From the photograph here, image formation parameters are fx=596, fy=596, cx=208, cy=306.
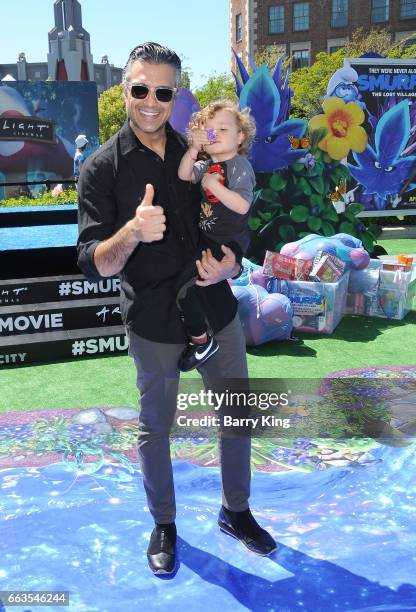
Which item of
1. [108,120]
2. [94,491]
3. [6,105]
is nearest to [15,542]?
[94,491]

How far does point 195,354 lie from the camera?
238 centimetres

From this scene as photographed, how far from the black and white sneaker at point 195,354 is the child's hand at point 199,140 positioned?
74 cm

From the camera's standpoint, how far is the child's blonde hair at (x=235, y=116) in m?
2.41

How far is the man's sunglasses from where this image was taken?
2.21m

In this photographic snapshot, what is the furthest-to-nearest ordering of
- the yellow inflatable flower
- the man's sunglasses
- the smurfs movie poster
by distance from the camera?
1. the smurfs movie poster
2. the yellow inflatable flower
3. the man's sunglasses

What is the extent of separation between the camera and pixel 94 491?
3.19 m

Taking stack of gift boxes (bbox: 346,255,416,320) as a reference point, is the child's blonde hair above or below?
above

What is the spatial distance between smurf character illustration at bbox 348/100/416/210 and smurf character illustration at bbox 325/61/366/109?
854mm

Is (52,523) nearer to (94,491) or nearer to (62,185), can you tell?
(94,491)

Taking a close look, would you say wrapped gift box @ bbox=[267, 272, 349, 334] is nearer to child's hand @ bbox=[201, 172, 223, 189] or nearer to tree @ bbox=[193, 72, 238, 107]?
child's hand @ bbox=[201, 172, 223, 189]

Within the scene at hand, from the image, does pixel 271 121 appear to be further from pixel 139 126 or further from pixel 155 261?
pixel 155 261

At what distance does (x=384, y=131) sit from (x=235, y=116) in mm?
9167

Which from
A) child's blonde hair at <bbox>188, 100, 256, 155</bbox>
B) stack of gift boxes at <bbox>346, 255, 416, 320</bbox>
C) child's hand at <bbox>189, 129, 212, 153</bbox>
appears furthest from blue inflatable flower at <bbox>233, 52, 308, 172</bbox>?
child's hand at <bbox>189, 129, 212, 153</bbox>

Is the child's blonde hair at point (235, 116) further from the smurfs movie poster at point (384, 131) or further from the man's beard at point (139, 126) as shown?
the smurfs movie poster at point (384, 131)
